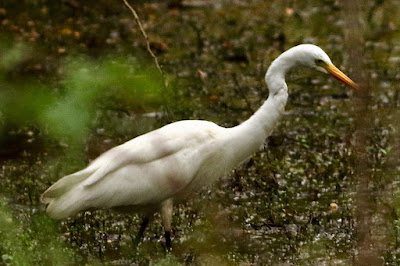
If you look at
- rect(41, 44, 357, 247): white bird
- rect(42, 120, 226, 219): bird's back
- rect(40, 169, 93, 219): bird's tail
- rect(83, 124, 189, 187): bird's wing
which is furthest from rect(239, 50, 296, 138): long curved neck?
rect(40, 169, 93, 219): bird's tail

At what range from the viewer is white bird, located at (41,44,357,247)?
4727 millimetres

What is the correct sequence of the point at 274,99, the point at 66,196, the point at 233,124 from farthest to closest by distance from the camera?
the point at 233,124 → the point at 274,99 → the point at 66,196

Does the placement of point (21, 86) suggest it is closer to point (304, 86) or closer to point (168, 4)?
point (304, 86)

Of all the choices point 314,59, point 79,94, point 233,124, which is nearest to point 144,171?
point 314,59

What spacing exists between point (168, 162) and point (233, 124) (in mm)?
2815

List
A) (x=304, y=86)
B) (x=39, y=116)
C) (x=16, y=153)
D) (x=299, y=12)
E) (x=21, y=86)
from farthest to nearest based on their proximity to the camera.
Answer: (x=299, y=12) → (x=304, y=86) → (x=16, y=153) → (x=21, y=86) → (x=39, y=116)

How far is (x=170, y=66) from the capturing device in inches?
365

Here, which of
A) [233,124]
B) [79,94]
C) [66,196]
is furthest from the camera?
[233,124]

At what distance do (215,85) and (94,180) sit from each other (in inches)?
164

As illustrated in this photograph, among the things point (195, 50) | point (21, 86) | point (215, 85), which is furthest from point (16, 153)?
point (21, 86)

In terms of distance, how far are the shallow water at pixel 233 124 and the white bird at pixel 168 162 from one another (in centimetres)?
20

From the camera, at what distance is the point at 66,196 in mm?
4707

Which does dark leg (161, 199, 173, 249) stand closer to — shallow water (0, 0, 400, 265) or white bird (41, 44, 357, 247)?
white bird (41, 44, 357, 247)

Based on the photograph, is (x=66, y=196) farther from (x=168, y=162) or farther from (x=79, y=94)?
(x=79, y=94)
